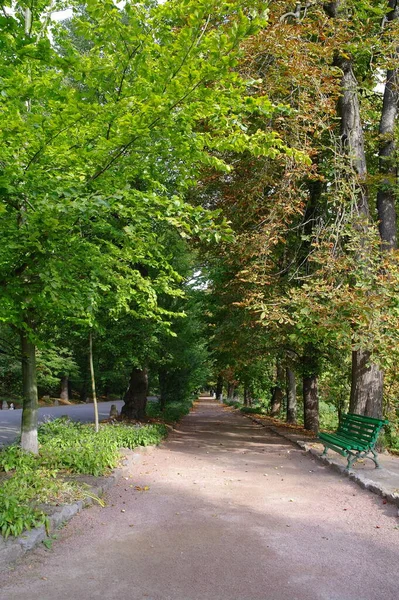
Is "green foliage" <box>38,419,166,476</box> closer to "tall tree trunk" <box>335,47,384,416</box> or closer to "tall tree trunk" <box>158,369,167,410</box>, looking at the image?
"tall tree trunk" <box>335,47,384,416</box>

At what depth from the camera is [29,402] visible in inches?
315

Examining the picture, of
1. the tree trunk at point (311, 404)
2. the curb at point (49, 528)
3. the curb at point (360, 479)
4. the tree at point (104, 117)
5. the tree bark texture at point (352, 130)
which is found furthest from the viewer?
→ the tree trunk at point (311, 404)

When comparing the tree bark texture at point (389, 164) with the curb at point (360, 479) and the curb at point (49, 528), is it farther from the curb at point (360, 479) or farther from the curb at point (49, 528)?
the curb at point (49, 528)

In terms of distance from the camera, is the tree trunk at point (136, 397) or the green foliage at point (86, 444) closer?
the green foliage at point (86, 444)

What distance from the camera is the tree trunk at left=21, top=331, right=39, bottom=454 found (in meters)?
7.82

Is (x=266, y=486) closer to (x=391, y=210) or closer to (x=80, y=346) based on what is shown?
(x=391, y=210)

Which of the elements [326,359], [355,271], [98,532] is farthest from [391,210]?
[98,532]

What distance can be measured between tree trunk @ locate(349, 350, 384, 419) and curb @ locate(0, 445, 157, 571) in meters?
5.74

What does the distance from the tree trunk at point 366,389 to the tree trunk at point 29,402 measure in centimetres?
669

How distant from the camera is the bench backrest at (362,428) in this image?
25.5 ft

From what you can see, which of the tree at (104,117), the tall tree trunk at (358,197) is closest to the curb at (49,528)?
the tree at (104,117)

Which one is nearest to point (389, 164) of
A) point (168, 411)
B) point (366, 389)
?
point (366, 389)

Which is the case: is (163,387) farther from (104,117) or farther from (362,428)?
(104,117)

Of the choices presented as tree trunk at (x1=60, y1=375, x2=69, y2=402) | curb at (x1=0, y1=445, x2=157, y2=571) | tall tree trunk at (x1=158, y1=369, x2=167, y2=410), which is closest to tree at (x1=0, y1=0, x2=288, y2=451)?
curb at (x1=0, y1=445, x2=157, y2=571)
